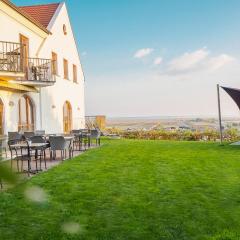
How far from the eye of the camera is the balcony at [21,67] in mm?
16688

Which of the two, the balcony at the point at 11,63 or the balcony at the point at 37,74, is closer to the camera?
the balcony at the point at 11,63

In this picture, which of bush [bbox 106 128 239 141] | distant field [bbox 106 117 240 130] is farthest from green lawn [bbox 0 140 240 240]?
distant field [bbox 106 117 240 130]

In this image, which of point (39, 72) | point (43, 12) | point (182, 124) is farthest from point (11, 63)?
point (182, 124)

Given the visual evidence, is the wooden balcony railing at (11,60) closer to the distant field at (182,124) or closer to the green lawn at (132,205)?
the green lawn at (132,205)

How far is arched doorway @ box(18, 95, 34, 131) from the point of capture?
1988 centimetres

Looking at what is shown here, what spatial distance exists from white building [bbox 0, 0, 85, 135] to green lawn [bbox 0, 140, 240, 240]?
728 centimetres

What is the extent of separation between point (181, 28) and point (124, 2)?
7.85 meters

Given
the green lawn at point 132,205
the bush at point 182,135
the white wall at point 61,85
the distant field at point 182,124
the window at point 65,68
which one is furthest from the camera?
the distant field at point 182,124

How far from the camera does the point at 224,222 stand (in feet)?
20.1

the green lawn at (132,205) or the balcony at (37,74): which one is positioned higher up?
the balcony at (37,74)

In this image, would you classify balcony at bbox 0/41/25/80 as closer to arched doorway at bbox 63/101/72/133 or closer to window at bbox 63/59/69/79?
window at bbox 63/59/69/79

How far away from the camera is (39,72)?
66.9 ft

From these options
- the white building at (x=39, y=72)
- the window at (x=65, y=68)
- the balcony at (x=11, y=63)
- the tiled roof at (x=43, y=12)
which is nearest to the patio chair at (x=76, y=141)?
the white building at (x=39, y=72)

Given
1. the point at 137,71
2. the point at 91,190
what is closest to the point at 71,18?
the point at 137,71
